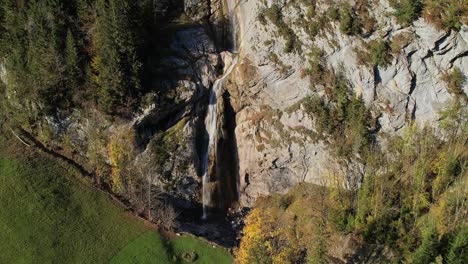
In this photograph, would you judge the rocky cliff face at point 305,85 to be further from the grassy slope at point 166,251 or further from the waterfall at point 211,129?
the grassy slope at point 166,251

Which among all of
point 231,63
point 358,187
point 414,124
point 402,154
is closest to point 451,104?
point 414,124

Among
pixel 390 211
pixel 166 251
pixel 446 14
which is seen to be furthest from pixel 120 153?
pixel 446 14

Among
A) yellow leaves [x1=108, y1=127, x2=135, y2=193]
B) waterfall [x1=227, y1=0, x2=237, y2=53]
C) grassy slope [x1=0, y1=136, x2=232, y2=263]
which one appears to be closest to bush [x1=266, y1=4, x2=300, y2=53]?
waterfall [x1=227, y1=0, x2=237, y2=53]

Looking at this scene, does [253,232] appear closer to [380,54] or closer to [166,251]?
[166,251]

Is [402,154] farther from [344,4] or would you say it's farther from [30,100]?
[30,100]

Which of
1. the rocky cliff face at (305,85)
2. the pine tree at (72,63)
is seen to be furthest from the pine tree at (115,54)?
the rocky cliff face at (305,85)
